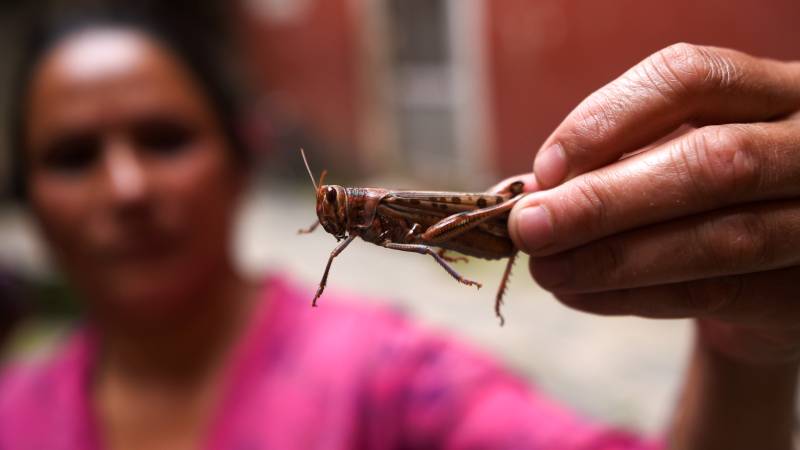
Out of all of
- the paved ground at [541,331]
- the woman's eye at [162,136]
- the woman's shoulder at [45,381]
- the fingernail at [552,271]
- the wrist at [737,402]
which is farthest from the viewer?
the woman's shoulder at [45,381]

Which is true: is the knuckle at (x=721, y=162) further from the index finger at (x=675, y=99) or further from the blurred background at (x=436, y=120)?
the blurred background at (x=436, y=120)

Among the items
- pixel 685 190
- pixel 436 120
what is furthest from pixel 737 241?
pixel 436 120

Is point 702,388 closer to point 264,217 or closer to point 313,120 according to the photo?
point 264,217

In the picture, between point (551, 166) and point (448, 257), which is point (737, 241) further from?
point (448, 257)

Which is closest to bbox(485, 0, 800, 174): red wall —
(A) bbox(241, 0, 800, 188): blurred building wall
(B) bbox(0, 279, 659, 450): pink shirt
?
(A) bbox(241, 0, 800, 188): blurred building wall

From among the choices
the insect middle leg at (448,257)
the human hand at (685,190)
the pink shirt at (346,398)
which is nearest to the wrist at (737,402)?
the human hand at (685,190)
